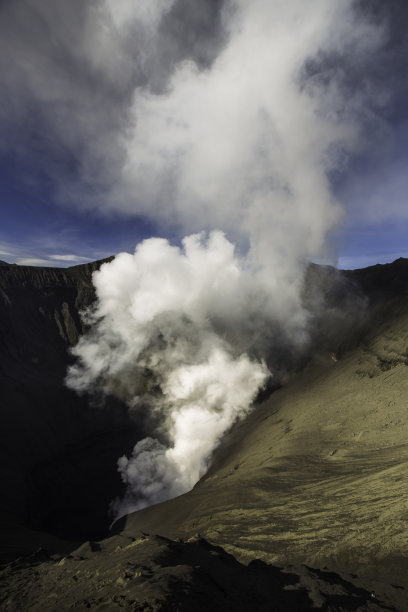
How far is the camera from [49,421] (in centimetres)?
3042

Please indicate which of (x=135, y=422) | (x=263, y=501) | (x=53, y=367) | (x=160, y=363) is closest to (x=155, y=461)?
(x=135, y=422)

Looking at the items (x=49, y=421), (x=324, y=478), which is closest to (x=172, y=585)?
(x=324, y=478)

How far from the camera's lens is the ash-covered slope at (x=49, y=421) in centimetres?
2392

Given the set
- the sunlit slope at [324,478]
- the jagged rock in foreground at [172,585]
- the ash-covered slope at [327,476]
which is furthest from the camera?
the sunlit slope at [324,478]

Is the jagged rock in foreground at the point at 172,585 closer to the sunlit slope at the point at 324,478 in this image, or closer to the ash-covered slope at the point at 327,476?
the ash-covered slope at the point at 327,476

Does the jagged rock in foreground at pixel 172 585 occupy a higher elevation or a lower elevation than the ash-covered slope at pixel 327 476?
higher

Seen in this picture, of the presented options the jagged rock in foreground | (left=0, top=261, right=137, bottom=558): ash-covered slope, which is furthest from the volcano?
(left=0, top=261, right=137, bottom=558): ash-covered slope

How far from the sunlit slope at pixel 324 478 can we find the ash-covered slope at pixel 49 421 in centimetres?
904

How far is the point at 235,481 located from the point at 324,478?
456cm

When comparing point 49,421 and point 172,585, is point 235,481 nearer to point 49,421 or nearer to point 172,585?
point 172,585

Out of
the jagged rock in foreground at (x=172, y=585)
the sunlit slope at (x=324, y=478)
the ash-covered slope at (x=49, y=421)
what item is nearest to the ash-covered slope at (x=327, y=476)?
the sunlit slope at (x=324, y=478)

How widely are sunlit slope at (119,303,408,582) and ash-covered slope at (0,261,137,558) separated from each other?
9042 mm

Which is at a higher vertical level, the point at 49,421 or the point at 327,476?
the point at 49,421

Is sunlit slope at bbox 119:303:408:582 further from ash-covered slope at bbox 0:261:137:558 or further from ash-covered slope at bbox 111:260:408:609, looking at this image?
ash-covered slope at bbox 0:261:137:558
